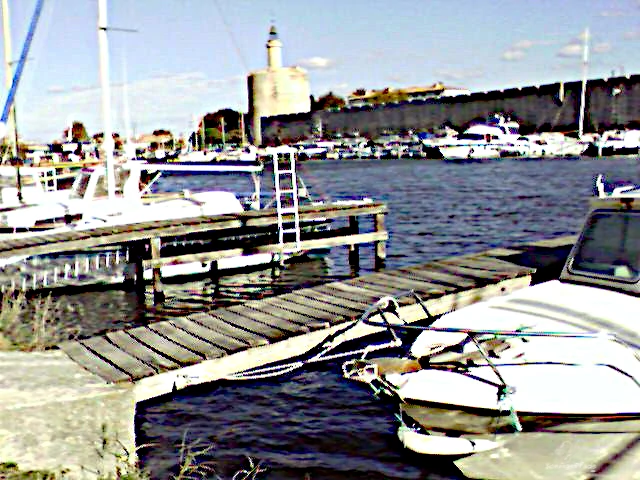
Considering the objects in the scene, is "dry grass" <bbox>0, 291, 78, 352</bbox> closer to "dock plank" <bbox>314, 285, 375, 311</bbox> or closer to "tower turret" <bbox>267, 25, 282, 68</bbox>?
"dock plank" <bbox>314, 285, 375, 311</bbox>

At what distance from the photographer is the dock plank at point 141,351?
380 inches

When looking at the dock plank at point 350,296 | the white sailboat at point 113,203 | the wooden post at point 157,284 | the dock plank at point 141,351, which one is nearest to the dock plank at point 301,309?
the dock plank at point 350,296

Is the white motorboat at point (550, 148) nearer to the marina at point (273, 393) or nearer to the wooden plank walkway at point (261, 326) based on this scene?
the marina at point (273, 393)

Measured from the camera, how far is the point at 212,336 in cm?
1084

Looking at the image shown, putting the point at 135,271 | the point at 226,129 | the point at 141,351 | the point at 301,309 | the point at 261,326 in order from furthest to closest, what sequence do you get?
the point at 226,129, the point at 135,271, the point at 301,309, the point at 261,326, the point at 141,351

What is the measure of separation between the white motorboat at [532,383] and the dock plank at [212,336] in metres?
1.83

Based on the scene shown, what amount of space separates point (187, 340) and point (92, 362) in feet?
4.68

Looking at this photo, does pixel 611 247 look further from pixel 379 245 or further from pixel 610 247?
pixel 379 245

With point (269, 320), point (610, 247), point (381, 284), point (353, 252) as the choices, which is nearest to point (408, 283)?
point (381, 284)

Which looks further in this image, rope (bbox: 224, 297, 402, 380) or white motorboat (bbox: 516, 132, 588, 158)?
white motorboat (bbox: 516, 132, 588, 158)

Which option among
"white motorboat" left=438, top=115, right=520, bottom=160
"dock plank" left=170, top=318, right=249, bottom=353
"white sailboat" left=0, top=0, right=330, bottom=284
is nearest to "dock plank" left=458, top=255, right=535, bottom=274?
"white sailboat" left=0, top=0, right=330, bottom=284

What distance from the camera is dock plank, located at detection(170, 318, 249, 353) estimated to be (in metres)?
10.3

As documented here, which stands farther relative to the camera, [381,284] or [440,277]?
[440,277]

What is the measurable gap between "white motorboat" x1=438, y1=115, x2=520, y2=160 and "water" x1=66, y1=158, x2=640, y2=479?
5637 cm
